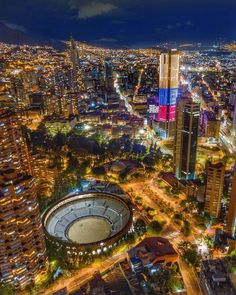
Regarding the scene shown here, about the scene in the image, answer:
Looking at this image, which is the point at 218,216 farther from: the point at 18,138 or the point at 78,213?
the point at 18,138

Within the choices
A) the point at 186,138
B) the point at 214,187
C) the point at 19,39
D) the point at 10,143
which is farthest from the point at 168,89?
the point at 19,39

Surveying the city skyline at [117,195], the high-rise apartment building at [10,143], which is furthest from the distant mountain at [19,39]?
the high-rise apartment building at [10,143]

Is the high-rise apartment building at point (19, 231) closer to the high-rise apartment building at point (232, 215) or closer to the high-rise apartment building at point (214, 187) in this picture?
the high-rise apartment building at point (232, 215)

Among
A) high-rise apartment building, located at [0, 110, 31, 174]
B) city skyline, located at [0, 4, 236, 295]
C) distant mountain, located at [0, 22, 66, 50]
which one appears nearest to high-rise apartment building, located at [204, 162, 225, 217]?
city skyline, located at [0, 4, 236, 295]

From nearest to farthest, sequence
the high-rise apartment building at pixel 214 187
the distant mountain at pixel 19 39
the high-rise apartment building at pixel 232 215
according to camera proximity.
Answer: the high-rise apartment building at pixel 232 215 → the high-rise apartment building at pixel 214 187 → the distant mountain at pixel 19 39

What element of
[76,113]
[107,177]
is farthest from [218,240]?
[76,113]

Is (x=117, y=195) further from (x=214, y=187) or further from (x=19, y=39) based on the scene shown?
(x=19, y=39)
